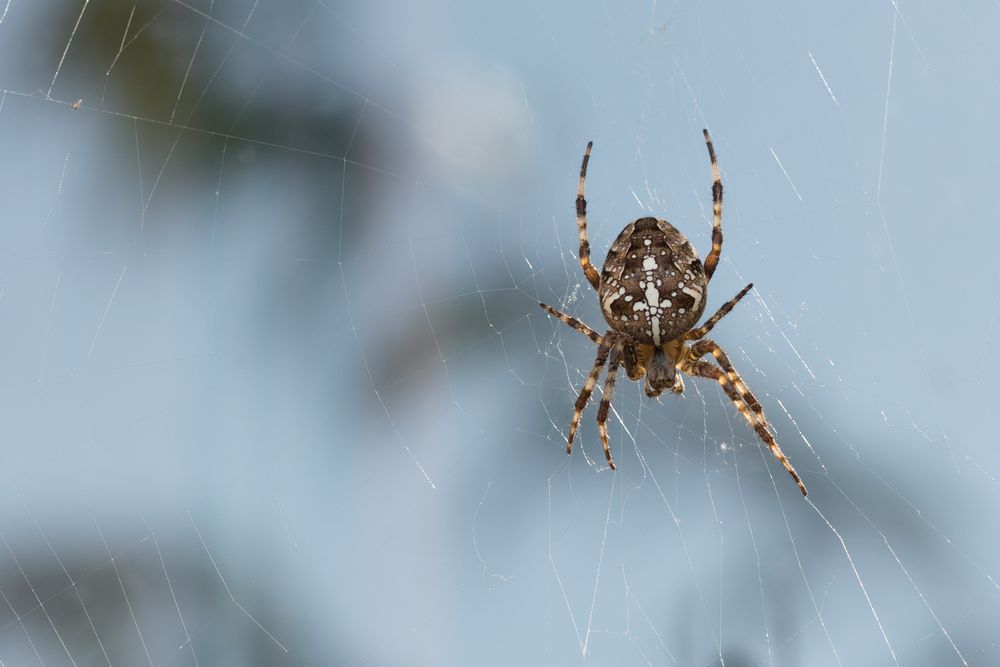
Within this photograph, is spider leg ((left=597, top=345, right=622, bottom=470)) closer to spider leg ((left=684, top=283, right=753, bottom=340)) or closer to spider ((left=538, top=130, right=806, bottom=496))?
spider ((left=538, top=130, right=806, bottom=496))

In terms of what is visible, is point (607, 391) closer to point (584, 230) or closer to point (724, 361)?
point (724, 361)

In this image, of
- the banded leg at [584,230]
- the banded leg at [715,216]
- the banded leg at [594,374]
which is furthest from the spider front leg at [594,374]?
the banded leg at [715,216]

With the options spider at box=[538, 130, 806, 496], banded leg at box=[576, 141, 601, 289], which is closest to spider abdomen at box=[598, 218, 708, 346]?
spider at box=[538, 130, 806, 496]

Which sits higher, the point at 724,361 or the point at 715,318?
the point at 715,318

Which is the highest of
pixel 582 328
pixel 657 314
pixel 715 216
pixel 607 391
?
pixel 715 216

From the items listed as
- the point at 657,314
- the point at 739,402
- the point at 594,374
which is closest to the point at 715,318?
the point at 657,314

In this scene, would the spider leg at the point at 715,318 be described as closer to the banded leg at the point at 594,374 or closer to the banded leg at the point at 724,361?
the banded leg at the point at 724,361

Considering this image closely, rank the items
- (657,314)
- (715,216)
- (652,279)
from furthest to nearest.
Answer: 1. (715,216)
2. (657,314)
3. (652,279)
